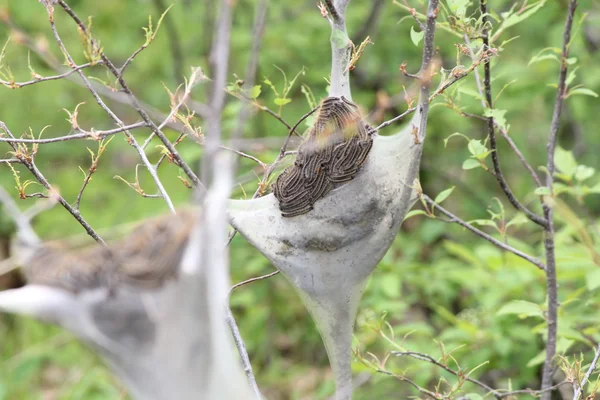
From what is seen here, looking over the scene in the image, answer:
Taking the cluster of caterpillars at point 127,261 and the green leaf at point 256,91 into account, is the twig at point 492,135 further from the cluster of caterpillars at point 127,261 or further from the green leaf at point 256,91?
the cluster of caterpillars at point 127,261

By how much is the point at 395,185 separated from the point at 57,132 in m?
4.35

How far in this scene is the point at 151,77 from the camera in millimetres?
5680

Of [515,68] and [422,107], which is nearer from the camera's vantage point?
[422,107]

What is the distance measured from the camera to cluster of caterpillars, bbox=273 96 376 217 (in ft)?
6.41

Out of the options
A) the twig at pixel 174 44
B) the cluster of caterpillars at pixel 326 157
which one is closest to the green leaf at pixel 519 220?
the cluster of caterpillars at pixel 326 157

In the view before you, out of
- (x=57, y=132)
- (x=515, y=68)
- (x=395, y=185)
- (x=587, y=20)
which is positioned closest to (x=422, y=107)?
(x=395, y=185)

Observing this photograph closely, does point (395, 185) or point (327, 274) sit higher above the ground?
point (395, 185)

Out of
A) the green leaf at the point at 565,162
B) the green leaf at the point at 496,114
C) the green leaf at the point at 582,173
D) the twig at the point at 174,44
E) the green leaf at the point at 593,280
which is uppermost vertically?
the twig at the point at 174,44

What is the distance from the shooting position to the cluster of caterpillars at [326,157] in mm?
1954

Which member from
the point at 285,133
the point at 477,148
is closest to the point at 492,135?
the point at 477,148

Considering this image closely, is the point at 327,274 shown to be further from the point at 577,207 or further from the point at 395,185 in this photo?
the point at 577,207

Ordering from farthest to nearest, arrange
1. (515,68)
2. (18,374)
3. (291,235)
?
(18,374)
(515,68)
(291,235)

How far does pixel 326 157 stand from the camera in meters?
1.97

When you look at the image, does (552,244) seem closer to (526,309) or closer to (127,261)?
(526,309)
